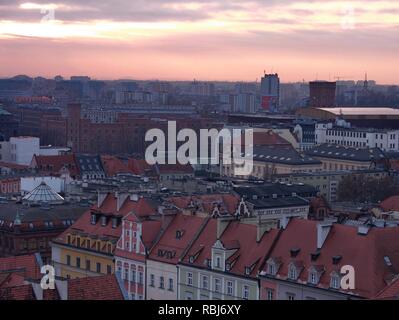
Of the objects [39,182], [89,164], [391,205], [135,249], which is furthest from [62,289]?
[89,164]

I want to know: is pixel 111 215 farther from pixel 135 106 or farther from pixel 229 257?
pixel 135 106

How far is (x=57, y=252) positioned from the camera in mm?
9117

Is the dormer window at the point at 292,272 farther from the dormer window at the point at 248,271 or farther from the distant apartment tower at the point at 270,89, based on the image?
the distant apartment tower at the point at 270,89

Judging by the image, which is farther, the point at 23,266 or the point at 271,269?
the point at 271,269

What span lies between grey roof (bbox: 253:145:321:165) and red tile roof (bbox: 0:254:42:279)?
12.6 meters

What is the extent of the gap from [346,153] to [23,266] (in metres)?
14.4

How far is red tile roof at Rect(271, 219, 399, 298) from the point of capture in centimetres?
607

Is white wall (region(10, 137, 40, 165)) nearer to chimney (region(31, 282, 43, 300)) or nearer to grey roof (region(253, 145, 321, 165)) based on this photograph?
grey roof (region(253, 145, 321, 165))

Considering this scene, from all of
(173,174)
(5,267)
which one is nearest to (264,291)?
(5,267)

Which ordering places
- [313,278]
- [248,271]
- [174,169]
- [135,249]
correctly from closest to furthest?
[313,278] < [248,271] < [135,249] < [174,169]

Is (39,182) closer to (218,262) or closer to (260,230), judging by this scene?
(218,262)

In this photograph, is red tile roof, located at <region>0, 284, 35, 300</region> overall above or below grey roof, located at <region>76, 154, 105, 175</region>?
above

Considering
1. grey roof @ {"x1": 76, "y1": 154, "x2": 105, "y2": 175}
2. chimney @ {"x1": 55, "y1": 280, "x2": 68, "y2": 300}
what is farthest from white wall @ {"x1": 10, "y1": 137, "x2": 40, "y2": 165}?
chimney @ {"x1": 55, "y1": 280, "x2": 68, "y2": 300}

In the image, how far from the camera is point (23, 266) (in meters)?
6.39
